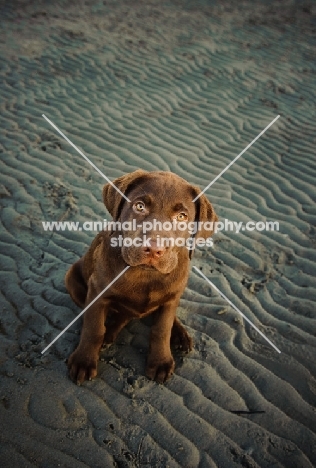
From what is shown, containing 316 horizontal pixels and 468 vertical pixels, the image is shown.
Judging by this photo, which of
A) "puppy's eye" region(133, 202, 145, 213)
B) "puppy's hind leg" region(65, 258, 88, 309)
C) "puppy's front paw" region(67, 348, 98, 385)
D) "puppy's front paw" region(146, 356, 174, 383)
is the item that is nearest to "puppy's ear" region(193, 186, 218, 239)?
"puppy's eye" region(133, 202, 145, 213)

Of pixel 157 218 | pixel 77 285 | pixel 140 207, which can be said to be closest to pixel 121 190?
pixel 140 207

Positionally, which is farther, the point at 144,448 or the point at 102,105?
the point at 102,105

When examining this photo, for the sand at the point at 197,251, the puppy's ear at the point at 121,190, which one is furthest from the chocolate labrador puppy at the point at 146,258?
the sand at the point at 197,251

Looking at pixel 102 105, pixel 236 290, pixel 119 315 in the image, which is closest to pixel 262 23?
pixel 102 105

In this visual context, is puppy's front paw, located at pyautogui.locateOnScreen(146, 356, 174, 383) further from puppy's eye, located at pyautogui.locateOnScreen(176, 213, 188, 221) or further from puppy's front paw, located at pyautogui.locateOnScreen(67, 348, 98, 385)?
puppy's eye, located at pyautogui.locateOnScreen(176, 213, 188, 221)

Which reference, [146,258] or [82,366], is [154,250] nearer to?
[146,258]

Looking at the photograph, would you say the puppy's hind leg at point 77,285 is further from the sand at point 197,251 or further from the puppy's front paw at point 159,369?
the puppy's front paw at point 159,369

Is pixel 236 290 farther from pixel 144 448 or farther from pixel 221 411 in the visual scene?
pixel 144 448
